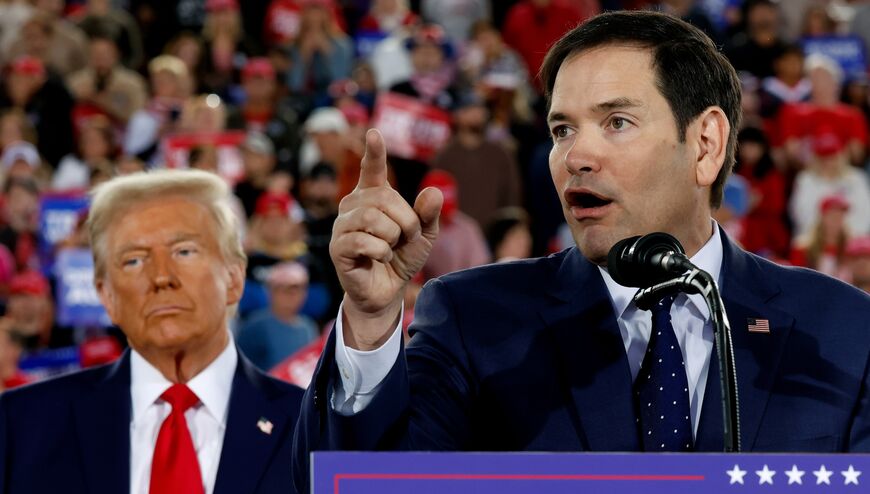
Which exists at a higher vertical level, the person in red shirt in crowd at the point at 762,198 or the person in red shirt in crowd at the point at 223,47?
the person in red shirt in crowd at the point at 223,47

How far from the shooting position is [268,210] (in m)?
8.31

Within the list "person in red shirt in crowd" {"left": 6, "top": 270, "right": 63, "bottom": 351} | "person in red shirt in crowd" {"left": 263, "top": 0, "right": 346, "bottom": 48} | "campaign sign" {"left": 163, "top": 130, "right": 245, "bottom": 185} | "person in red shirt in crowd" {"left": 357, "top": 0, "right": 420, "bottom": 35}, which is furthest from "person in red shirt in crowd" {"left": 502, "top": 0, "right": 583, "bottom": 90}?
"person in red shirt in crowd" {"left": 6, "top": 270, "right": 63, "bottom": 351}

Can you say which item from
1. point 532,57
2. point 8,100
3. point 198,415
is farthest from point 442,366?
point 532,57

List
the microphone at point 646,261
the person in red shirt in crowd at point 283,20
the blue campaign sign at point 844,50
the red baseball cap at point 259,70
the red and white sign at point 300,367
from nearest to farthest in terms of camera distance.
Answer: the microphone at point 646,261 < the red and white sign at point 300,367 < the red baseball cap at point 259,70 < the blue campaign sign at point 844,50 < the person in red shirt in crowd at point 283,20

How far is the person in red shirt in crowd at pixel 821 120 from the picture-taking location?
1057 centimetres

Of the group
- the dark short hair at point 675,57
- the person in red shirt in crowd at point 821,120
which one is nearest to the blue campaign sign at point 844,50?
the person in red shirt in crowd at point 821,120

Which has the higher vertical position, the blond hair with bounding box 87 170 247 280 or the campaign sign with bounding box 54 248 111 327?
the campaign sign with bounding box 54 248 111 327

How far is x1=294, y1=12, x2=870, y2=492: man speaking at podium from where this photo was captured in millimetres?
2074

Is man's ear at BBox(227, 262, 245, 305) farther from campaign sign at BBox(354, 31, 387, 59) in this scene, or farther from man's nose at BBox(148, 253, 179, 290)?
campaign sign at BBox(354, 31, 387, 59)

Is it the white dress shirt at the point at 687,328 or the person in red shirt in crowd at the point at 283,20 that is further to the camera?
the person in red shirt in crowd at the point at 283,20

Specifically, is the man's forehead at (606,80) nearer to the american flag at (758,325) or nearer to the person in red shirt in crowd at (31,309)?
the american flag at (758,325)

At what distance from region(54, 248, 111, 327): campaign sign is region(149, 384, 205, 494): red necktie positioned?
4759 millimetres

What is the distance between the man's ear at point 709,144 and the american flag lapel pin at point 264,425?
3.91ft

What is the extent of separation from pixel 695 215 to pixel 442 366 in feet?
1.57
